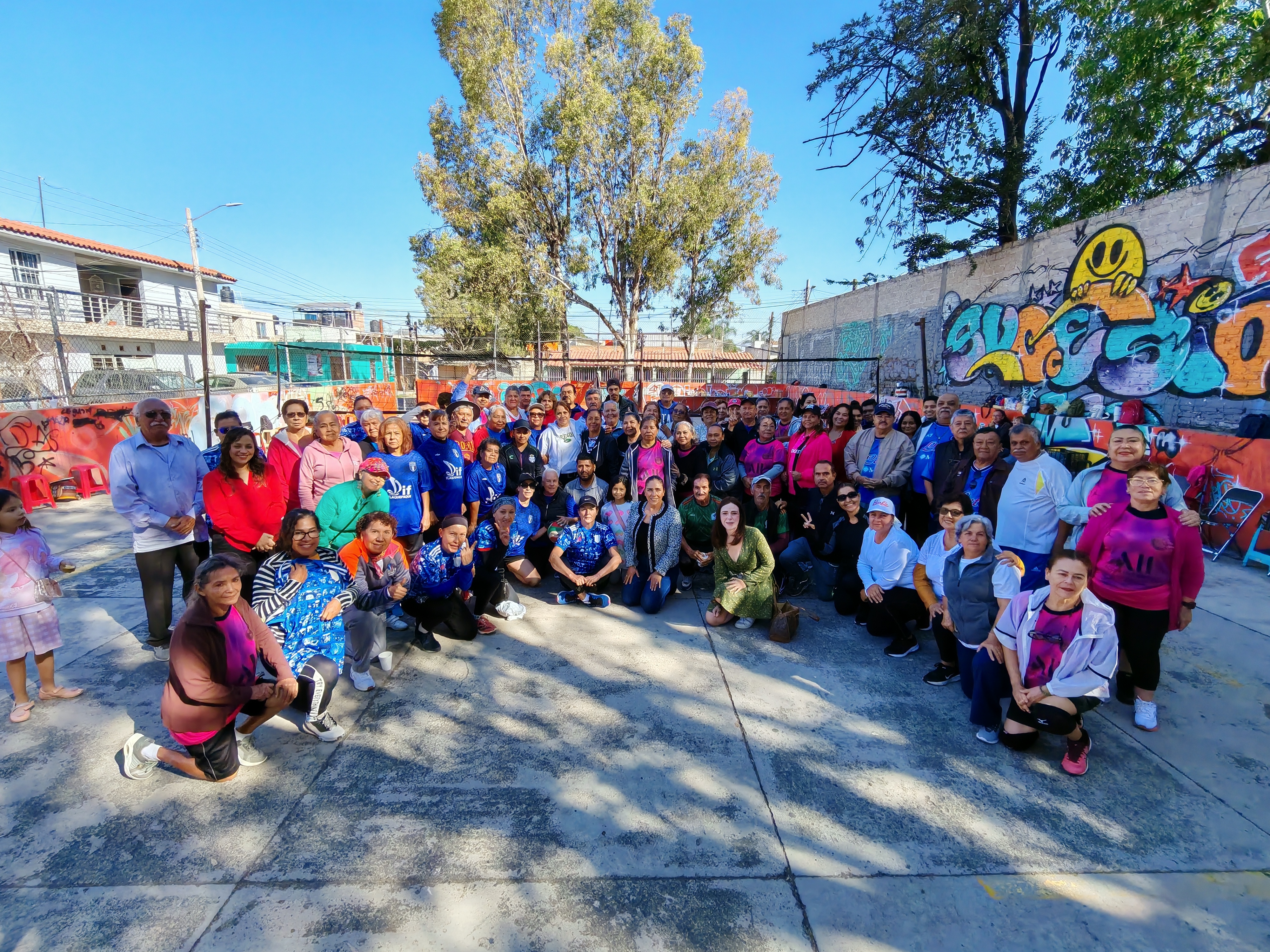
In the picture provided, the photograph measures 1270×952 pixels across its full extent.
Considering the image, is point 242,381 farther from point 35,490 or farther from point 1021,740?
point 1021,740

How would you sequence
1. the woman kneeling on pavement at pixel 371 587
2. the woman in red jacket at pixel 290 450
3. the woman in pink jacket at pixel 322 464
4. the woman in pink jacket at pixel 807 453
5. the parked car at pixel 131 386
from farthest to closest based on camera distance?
the parked car at pixel 131 386
the woman in pink jacket at pixel 807 453
the woman in red jacket at pixel 290 450
the woman in pink jacket at pixel 322 464
the woman kneeling on pavement at pixel 371 587

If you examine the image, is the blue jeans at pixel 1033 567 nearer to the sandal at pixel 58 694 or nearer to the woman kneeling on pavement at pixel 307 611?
the woman kneeling on pavement at pixel 307 611

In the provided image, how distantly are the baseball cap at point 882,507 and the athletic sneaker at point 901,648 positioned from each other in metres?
A: 0.92

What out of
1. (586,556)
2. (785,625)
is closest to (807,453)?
(785,625)

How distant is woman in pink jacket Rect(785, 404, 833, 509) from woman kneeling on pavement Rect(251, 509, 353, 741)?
13.4ft

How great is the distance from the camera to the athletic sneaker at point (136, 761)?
112 inches

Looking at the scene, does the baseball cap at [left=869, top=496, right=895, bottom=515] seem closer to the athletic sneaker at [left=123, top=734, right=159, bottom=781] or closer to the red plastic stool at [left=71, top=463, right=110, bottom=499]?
the athletic sneaker at [left=123, top=734, right=159, bottom=781]

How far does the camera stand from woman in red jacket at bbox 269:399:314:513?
4.27 metres

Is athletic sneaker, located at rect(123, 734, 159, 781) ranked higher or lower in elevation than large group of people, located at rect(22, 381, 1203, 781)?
lower

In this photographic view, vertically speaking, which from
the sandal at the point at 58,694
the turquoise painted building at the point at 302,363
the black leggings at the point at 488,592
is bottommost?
the sandal at the point at 58,694

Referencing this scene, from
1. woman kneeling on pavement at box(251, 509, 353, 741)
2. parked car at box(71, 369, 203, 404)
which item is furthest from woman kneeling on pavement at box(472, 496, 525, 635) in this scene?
parked car at box(71, 369, 203, 404)

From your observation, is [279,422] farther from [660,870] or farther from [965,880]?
[965,880]

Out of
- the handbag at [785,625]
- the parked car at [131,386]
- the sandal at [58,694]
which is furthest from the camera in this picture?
the parked car at [131,386]

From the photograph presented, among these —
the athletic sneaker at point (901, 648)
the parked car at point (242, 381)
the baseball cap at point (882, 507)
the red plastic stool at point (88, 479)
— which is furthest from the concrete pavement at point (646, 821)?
the parked car at point (242, 381)
